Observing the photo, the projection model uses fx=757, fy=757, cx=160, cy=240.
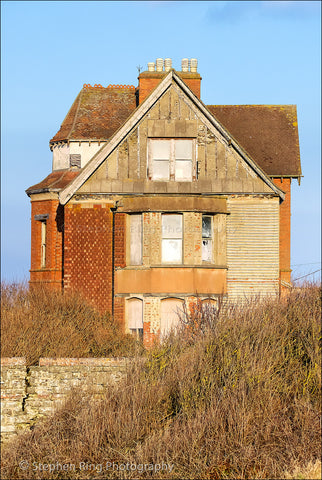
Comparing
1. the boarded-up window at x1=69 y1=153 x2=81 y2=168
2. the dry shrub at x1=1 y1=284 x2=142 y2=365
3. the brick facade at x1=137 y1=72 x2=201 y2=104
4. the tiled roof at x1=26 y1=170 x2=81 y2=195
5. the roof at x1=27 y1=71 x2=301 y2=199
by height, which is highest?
the brick facade at x1=137 y1=72 x2=201 y2=104

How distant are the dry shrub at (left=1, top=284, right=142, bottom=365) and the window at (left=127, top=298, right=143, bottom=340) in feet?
5.70

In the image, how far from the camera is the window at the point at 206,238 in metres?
25.5

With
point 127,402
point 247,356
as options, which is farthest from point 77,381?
point 247,356

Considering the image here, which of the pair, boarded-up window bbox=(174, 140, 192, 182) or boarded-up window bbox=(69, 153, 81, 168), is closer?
boarded-up window bbox=(174, 140, 192, 182)

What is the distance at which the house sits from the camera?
2492 centimetres

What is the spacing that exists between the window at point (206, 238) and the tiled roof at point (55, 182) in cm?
617

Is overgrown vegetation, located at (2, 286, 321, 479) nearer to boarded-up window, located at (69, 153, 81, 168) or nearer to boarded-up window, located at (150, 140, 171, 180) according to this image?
boarded-up window, located at (150, 140, 171, 180)

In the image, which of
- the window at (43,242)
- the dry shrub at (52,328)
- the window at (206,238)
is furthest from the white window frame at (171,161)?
the window at (43,242)

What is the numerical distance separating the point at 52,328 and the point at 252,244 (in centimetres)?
847

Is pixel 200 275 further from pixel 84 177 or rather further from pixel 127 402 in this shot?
pixel 127 402

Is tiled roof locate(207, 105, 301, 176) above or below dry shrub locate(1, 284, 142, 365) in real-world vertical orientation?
above

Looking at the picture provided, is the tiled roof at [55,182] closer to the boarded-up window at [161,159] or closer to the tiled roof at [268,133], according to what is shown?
the boarded-up window at [161,159]

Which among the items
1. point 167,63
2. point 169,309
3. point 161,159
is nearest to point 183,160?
point 161,159

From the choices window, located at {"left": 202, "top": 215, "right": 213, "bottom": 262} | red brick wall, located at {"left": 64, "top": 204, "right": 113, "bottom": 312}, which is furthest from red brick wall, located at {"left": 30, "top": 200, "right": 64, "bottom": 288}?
window, located at {"left": 202, "top": 215, "right": 213, "bottom": 262}
